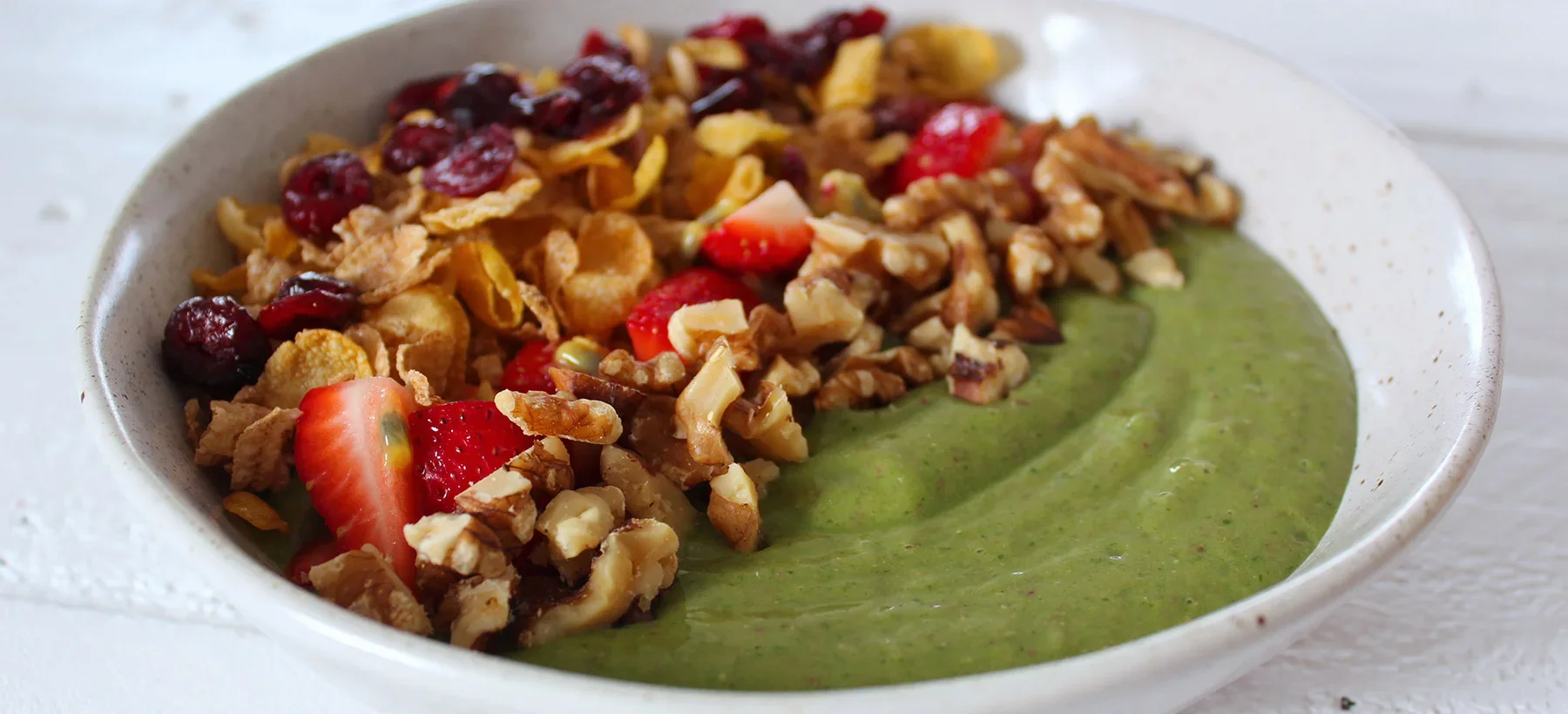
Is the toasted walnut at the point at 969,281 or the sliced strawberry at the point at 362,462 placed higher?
the sliced strawberry at the point at 362,462

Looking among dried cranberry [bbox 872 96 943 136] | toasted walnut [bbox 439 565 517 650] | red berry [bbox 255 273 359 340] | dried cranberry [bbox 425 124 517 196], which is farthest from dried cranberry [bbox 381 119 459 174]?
toasted walnut [bbox 439 565 517 650]

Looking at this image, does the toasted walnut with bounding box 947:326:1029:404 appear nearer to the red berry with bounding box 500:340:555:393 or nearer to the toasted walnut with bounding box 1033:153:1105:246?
the toasted walnut with bounding box 1033:153:1105:246

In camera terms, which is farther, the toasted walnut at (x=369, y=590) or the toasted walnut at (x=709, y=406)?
the toasted walnut at (x=709, y=406)

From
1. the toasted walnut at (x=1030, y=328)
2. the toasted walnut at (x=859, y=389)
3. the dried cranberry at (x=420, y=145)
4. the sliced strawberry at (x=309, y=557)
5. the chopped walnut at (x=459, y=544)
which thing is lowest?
the toasted walnut at (x=1030, y=328)

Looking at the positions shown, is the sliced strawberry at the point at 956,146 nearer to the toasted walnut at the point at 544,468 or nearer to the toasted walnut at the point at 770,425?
the toasted walnut at the point at 770,425

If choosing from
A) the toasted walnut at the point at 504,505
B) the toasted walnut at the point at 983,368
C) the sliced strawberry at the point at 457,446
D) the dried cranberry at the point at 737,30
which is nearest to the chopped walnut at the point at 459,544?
the toasted walnut at the point at 504,505

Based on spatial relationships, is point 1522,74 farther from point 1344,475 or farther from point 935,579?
point 935,579
